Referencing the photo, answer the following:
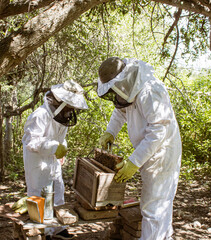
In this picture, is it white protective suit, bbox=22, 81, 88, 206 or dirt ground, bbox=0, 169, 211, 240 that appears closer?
white protective suit, bbox=22, 81, 88, 206

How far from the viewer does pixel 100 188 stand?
85.5 inches

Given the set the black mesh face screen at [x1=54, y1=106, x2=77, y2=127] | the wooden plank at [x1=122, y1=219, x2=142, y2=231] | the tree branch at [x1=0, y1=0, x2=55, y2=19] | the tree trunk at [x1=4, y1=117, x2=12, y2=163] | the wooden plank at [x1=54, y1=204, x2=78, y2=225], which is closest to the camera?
the tree branch at [x1=0, y1=0, x2=55, y2=19]

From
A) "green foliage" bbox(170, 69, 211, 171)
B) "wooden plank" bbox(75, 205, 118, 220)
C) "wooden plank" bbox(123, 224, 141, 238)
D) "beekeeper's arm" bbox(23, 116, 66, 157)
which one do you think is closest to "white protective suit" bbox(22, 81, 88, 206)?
"beekeeper's arm" bbox(23, 116, 66, 157)

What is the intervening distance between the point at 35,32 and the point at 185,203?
3.71m

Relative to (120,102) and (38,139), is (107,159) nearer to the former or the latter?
(120,102)

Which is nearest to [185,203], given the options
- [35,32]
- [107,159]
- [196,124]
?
[196,124]

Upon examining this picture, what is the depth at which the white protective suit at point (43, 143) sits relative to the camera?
276 centimetres

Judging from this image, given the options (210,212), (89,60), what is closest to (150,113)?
(210,212)

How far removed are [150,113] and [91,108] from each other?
3200mm

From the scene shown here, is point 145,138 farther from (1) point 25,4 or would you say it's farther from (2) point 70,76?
(2) point 70,76

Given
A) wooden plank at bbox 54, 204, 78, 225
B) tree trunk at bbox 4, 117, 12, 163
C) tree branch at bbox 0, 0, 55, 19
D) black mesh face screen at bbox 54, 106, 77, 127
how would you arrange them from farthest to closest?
tree trunk at bbox 4, 117, 12, 163 < black mesh face screen at bbox 54, 106, 77, 127 < wooden plank at bbox 54, 204, 78, 225 < tree branch at bbox 0, 0, 55, 19

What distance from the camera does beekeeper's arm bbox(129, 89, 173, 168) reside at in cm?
220

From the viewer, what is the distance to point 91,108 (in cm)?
534

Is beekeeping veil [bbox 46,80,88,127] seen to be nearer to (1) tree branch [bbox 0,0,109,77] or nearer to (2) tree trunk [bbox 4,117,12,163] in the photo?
(1) tree branch [bbox 0,0,109,77]
